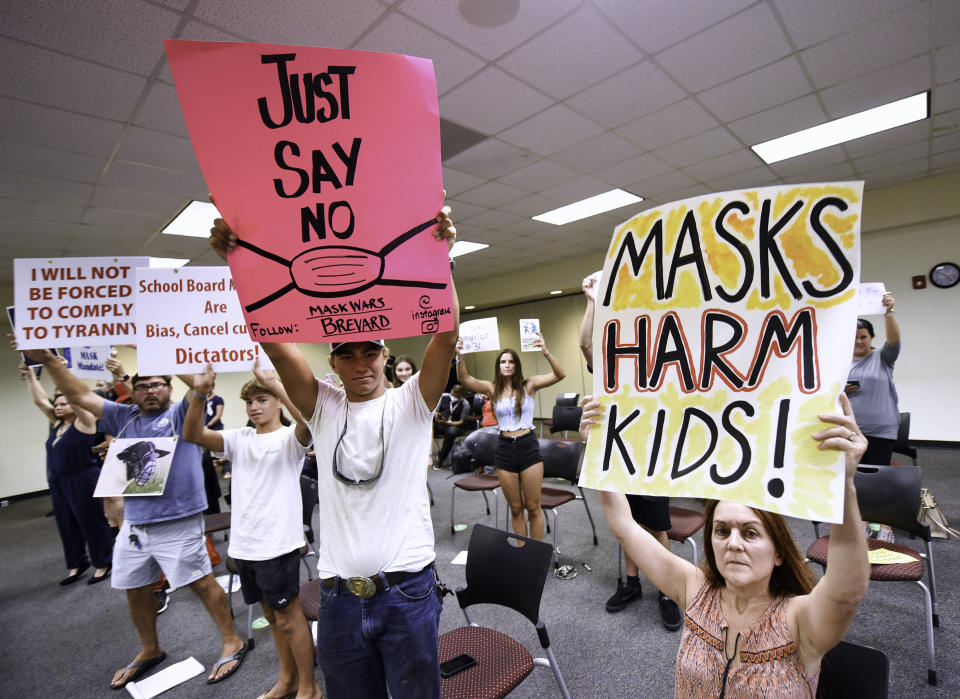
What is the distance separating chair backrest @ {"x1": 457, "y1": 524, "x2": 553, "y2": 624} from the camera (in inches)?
72.2

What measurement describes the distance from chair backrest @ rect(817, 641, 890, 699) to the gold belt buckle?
116cm

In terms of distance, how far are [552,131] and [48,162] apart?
383cm

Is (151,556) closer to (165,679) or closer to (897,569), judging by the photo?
(165,679)

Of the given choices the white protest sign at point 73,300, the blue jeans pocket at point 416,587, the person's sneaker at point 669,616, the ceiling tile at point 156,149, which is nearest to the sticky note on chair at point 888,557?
the person's sneaker at point 669,616

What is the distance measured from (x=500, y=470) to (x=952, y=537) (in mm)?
3181

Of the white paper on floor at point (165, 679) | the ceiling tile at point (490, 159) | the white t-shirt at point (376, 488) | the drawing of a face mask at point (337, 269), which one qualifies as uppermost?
the ceiling tile at point (490, 159)

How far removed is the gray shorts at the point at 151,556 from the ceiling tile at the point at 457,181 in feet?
11.7

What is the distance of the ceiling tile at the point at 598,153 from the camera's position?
161 inches

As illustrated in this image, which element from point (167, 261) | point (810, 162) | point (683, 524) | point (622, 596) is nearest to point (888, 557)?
point (683, 524)

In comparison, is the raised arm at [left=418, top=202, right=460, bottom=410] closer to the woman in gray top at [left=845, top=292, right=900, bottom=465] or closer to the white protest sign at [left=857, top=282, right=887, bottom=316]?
the white protest sign at [left=857, top=282, right=887, bottom=316]

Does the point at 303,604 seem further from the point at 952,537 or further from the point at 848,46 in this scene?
the point at 848,46

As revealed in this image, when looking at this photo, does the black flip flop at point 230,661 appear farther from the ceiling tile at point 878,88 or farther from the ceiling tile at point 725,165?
the ceiling tile at point 725,165

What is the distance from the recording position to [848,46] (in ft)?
9.58

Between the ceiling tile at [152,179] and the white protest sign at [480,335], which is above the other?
the ceiling tile at [152,179]
